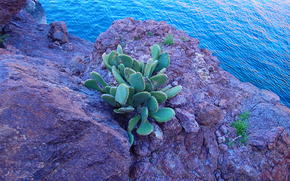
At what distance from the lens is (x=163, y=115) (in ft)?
10.7

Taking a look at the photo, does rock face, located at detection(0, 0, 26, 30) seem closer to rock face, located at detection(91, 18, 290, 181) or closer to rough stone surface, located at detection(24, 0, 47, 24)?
rough stone surface, located at detection(24, 0, 47, 24)

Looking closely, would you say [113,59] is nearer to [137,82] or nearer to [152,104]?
[137,82]

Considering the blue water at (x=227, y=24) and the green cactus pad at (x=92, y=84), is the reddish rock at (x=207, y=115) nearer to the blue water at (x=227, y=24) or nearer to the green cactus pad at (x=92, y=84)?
the green cactus pad at (x=92, y=84)

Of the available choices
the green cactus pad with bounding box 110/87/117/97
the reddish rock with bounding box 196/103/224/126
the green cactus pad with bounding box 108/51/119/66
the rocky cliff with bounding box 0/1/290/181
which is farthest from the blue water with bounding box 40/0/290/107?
the green cactus pad with bounding box 110/87/117/97

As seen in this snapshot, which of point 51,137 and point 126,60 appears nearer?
point 51,137

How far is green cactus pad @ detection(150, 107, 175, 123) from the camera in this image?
10.5 ft

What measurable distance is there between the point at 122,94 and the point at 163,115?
26.1 inches

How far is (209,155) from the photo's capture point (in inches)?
144

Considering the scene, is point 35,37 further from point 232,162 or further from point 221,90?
point 232,162

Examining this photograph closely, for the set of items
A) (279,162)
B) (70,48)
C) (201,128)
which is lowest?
(70,48)

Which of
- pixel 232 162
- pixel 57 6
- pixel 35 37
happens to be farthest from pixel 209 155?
pixel 57 6

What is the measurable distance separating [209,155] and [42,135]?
2.46 m

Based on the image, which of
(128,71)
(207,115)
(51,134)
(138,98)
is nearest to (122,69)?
(128,71)

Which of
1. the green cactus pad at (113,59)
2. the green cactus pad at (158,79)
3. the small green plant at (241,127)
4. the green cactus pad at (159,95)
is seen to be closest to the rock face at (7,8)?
the green cactus pad at (113,59)
